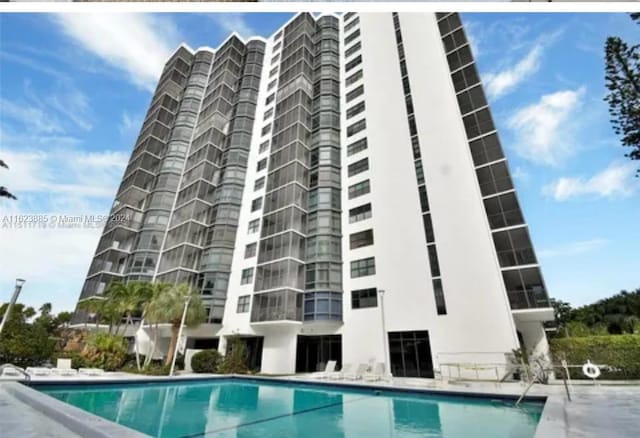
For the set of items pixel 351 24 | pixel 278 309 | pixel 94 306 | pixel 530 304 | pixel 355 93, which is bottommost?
pixel 530 304

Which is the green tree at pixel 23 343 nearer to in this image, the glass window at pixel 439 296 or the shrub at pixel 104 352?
the shrub at pixel 104 352

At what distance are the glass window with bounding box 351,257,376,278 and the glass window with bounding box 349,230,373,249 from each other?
92cm

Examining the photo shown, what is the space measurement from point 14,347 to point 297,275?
46.8 ft

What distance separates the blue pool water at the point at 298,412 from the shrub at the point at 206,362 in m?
4.68

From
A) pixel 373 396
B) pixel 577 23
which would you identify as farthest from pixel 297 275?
pixel 577 23

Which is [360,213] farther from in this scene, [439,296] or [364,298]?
[439,296]

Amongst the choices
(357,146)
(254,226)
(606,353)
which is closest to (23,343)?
(254,226)

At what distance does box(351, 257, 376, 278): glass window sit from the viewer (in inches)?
698

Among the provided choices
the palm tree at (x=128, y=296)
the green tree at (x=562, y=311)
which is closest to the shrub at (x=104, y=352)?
the palm tree at (x=128, y=296)

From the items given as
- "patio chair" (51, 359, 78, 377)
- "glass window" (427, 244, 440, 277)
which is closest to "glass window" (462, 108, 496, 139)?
"glass window" (427, 244, 440, 277)

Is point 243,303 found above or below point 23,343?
above

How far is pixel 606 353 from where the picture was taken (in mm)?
12352

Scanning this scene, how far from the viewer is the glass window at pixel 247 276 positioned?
20234mm

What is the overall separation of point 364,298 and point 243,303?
7415 mm
